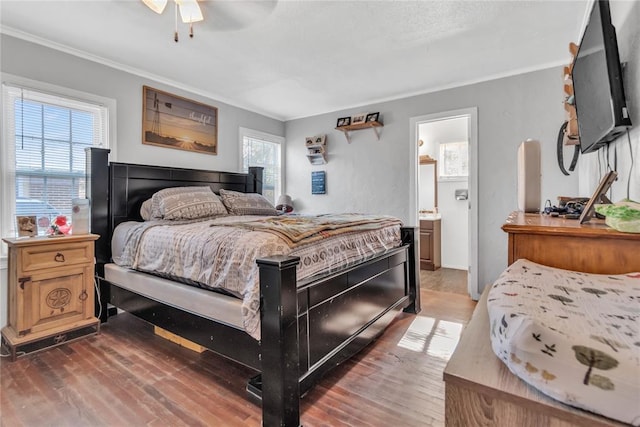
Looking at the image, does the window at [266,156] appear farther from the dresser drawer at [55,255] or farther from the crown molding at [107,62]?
the dresser drawer at [55,255]

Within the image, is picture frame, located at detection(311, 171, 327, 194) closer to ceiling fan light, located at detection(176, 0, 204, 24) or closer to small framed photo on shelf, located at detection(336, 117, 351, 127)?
small framed photo on shelf, located at detection(336, 117, 351, 127)

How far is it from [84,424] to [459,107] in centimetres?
425

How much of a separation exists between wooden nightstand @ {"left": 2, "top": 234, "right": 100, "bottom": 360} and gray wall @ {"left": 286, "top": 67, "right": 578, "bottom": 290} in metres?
3.15

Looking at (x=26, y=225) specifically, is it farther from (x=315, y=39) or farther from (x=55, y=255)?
(x=315, y=39)

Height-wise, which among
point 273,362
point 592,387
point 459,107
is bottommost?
point 273,362

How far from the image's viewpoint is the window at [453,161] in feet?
16.5

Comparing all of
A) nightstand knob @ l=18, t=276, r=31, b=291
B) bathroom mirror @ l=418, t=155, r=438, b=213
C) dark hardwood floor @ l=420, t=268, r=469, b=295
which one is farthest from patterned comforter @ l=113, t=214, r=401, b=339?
bathroom mirror @ l=418, t=155, r=438, b=213

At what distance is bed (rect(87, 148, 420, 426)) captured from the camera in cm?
143

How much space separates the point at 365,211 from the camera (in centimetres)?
445

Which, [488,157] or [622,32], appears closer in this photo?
[622,32]

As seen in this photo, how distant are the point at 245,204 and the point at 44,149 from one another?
70.4 inches

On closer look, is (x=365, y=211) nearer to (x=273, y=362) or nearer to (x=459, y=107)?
(x=459, y=107)

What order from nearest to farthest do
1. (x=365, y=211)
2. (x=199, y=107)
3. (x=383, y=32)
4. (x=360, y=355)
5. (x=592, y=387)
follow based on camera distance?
(x=592, y=387)
(x=360, y=355)
(x=383, y=32)
(x=199, y=107)
(x=365, y=211)

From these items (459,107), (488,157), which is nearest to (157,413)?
(488,157)
